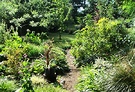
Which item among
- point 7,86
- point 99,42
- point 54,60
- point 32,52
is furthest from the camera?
point 32,52

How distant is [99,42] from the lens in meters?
11.6

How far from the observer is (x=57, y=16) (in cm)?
1783

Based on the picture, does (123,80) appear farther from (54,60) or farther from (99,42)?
(99,42)

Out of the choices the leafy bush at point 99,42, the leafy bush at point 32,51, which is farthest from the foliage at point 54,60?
the leafy bush at point 32,51

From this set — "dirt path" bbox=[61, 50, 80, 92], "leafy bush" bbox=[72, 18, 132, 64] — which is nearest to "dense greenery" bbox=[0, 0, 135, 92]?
"leafy bush" bbox=[72, 18, 132, 64]

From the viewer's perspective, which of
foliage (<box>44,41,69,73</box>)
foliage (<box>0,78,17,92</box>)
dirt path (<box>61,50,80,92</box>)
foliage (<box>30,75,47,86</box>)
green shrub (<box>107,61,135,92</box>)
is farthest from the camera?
foliage (<box>44,41,69,73</box>)

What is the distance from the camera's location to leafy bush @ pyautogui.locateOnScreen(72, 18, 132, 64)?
1166 centimetres

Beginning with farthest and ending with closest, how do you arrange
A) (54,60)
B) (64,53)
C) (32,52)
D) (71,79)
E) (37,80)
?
(64,53) → (32,52) → (54,60) → (71,79) → (37,80)

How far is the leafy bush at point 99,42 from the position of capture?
11.7m

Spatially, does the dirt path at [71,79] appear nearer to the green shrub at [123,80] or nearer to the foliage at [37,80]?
the foliage at [37,80]

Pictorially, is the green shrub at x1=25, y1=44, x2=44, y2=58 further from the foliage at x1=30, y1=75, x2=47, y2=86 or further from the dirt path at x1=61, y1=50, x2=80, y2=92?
the foliage at x1=30, y1=75, x2=47, y2=86

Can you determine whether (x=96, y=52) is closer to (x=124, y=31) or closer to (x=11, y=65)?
(x=124, y=31)

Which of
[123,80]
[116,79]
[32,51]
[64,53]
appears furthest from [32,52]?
[123,80]

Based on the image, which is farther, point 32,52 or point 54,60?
point 32,52
